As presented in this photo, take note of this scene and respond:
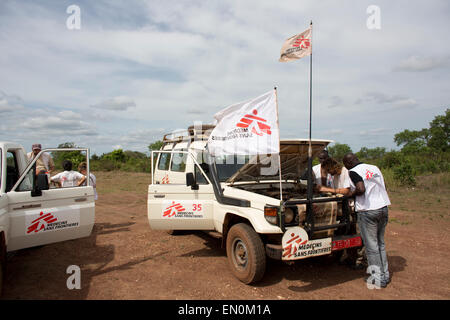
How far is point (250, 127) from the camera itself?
452 cm

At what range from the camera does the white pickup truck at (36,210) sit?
4.06 meters

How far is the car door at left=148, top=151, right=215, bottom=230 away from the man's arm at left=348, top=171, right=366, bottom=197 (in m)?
2.27

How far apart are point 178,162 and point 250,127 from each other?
2871 mm

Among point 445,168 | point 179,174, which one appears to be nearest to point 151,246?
point 179,174

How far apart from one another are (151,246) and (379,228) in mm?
4193

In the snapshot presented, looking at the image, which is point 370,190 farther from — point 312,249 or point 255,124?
point 255,124

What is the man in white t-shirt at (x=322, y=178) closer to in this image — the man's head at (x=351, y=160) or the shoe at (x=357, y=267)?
the man's head at (x=351, y=160)

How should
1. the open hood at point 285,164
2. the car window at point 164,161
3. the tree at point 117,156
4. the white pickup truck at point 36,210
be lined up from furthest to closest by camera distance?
the tree at point 117,156
the car window at point 164,161
the open hood at point 285,164
the white pickup truck at point 36,210

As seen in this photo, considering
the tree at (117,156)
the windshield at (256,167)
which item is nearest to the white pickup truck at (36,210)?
the windshield at (256,167)

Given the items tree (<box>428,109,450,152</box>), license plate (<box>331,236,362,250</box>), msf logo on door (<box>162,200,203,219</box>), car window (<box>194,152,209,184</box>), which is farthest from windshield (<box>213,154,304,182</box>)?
tree (<box>428,109,450,152</box>)

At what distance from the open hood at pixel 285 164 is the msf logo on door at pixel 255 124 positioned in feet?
2.99

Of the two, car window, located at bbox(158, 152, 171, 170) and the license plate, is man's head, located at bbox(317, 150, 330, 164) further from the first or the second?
car window, located at bbox(158, 152, 171, 170)
